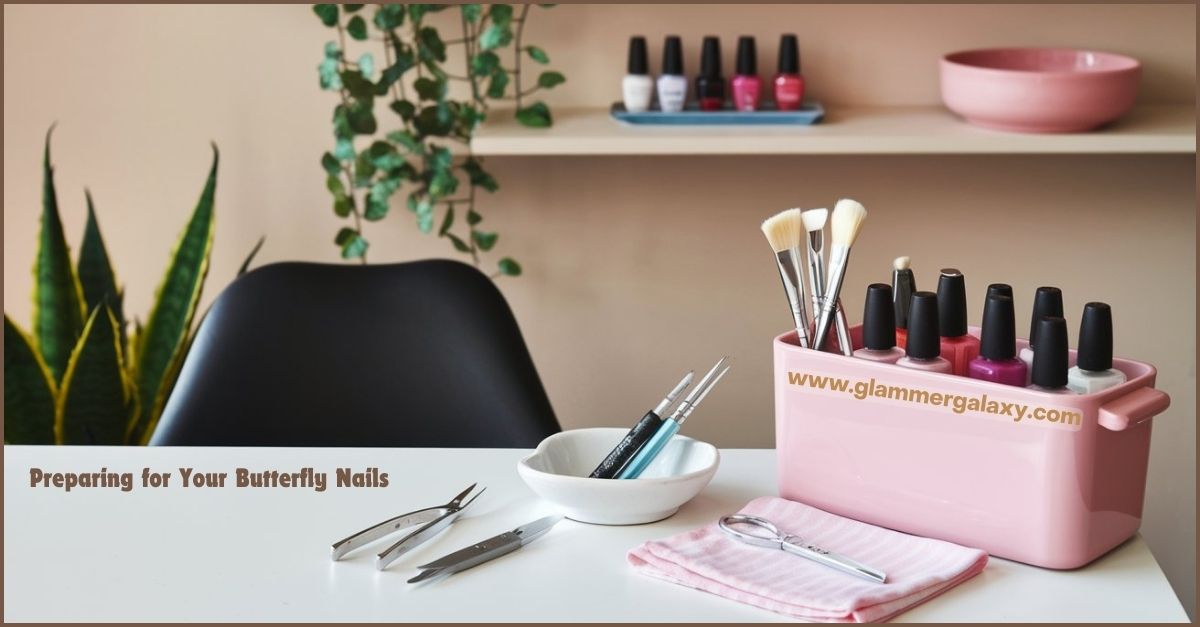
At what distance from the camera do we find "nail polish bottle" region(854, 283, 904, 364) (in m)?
0.85

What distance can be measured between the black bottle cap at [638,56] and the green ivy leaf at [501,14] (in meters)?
0.18

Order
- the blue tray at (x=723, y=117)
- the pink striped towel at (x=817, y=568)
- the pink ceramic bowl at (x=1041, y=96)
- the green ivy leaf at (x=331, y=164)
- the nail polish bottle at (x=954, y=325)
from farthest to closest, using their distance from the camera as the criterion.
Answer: the green ivy leaf at (x=331, y=164), the blue tray at (x=723, y=117), the pink ceramic bowl at (x=1041, y=96), the nail polish bottle at (x=954, y=325), the pink striped towel at (x=817, y=568)

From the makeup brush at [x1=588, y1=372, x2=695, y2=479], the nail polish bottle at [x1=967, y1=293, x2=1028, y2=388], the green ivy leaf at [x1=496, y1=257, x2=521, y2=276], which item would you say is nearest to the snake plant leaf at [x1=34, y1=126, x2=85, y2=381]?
the green ivy leaf at [x1=496, y1=257, x2=521, y2=276]

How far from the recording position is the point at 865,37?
5.74 feet

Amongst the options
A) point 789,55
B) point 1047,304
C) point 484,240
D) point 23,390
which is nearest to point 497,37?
point 484,240

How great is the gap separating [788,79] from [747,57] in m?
0.07

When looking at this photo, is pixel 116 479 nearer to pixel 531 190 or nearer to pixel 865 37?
pixel 531 190

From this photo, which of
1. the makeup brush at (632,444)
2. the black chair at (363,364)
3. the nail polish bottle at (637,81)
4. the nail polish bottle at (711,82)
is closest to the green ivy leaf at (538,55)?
the nail polish bottle at (637,81)

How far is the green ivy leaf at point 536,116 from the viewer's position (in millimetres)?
1668

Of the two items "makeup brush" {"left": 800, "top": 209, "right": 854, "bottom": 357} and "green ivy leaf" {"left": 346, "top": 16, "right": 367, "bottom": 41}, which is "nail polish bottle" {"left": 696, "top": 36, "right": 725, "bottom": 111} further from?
"makeup brush" {"left": 800, "top": 209, "right": 854, "bottom": 357}

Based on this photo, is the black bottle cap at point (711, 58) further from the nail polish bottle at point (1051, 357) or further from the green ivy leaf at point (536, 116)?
the nail polish bottle at point (1051, 357)

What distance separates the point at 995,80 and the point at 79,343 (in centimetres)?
122

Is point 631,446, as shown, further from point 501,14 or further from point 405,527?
point 501,14

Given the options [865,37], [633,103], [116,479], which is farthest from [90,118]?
[865,37]
